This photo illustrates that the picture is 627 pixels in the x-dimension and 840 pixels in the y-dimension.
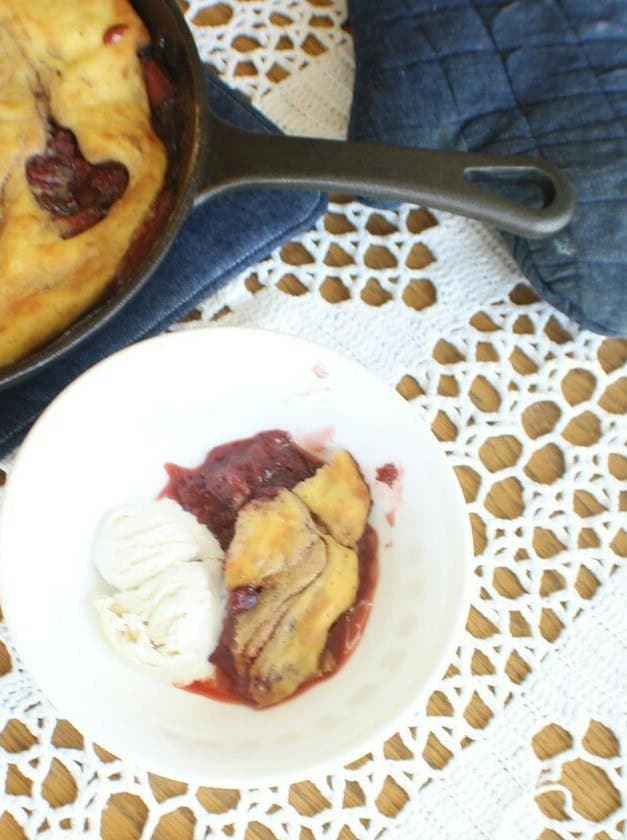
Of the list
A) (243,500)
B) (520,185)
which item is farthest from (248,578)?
(520,185)

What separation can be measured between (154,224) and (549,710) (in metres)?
0.55

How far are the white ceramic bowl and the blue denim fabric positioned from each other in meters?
0.27

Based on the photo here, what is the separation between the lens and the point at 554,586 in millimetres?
896

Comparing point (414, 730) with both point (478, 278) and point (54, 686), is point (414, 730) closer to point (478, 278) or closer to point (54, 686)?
point (54, 686)

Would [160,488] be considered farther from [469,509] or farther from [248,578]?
[469,509]

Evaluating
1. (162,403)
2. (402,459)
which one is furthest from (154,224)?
(402,459)

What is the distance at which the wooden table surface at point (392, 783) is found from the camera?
0.81 m

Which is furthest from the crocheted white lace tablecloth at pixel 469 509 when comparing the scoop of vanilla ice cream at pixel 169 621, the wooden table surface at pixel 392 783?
the scoop of vanilla ice cream at pixel 169 621

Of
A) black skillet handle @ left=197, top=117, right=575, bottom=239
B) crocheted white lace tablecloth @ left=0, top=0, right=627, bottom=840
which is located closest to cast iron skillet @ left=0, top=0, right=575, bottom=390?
black skillet handle @ left=197, top=117, right=575, bottom=239

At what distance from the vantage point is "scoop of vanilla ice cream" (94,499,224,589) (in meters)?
0.78

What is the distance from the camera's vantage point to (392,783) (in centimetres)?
84

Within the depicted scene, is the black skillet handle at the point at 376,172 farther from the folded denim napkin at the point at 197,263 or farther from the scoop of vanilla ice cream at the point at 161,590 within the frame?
the scoop of vanilla ice cream at the point at 161,590

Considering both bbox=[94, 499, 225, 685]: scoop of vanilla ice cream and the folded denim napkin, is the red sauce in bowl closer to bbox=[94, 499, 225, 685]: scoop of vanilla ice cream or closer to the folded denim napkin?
bbox=[94, 499, 225, 685]: scoop of vanilla ice cream

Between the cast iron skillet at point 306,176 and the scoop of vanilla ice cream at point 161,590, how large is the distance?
155mm
